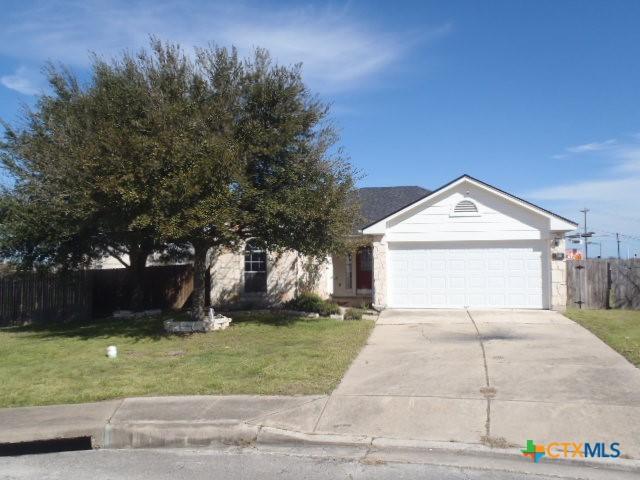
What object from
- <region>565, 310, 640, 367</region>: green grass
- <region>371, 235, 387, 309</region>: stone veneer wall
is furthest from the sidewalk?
<region>371, 235, 387, 309</region>: stone veneer wall

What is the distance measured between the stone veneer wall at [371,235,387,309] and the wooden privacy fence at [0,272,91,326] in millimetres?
9617

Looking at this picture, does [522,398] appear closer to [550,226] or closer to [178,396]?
[178,396]

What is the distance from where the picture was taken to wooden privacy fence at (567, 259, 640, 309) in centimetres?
1809

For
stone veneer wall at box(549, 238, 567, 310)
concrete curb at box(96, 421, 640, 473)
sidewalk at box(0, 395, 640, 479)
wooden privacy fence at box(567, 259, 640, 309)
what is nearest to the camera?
sidewalk at box(0, 395, 640, 479)

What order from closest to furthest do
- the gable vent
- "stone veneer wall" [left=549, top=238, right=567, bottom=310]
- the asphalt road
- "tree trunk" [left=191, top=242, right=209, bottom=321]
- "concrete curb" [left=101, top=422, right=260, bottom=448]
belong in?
1. the asphalt road
2. "concrete curb" [left=101, top=422, right=260, bottom=448]
3. "tree trunk" [left=191, top=242, right=209, bottom=321]
4. "stone veneer wall" [left=549, top=238, right=567, bottom=310]
5. the gable vent

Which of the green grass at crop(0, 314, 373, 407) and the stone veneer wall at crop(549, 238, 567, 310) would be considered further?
the stone veneer wall at crop(549, 238, 567, 310)

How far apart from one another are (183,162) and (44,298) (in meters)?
10.4

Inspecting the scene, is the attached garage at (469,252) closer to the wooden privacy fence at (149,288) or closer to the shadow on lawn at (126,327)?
the shadow on lawn at (126,327)

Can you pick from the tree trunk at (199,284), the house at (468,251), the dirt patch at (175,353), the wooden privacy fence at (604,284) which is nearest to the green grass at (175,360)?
the dirt patch at (175,353)

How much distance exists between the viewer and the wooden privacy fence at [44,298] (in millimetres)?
19141

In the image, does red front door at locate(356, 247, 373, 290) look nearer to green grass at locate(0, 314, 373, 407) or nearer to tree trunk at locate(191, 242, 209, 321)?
green grass at locate(0, 314, 373, 407)

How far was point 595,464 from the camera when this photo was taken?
6.02 metres

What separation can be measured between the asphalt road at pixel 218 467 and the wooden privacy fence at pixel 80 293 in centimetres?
1254

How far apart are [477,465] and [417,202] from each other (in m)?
12.5
